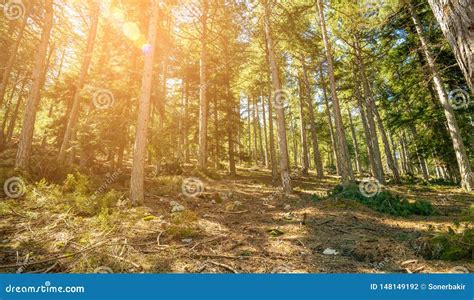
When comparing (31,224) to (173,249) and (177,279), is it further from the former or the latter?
(177,279)

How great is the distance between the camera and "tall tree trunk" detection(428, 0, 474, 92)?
7.27ft

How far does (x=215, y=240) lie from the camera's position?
462 cm

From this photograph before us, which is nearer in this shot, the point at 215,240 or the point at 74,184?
the point at 215,240

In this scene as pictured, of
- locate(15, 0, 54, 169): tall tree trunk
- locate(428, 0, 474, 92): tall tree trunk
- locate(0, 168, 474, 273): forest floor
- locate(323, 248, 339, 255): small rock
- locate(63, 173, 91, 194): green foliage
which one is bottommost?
locate(323, 248, 339, 255): small rock

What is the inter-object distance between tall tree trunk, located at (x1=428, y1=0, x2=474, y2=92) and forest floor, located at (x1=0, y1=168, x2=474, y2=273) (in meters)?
2.87

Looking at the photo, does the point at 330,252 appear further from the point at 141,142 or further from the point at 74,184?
the point at 74,184

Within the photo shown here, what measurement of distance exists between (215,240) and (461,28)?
4610 millimetres

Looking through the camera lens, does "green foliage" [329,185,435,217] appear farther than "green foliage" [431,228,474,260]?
Yes

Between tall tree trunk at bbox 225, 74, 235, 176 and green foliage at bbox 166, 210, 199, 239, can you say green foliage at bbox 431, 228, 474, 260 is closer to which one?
green foliage at bbox 166, 210, 199, 239

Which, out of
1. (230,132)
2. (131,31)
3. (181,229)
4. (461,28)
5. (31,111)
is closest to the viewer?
(461,28)

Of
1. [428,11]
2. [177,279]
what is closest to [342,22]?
[428,11]

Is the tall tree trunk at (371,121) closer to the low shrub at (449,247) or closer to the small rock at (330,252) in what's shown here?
the low shrub at (449,247)

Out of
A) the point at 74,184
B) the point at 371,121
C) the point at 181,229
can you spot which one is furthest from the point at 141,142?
the point at 371,121

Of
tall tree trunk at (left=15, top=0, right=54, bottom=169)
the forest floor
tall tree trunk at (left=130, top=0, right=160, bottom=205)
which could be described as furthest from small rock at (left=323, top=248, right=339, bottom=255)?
tall tree trunk at (left=15, top=0, right=54, bottom=169)
